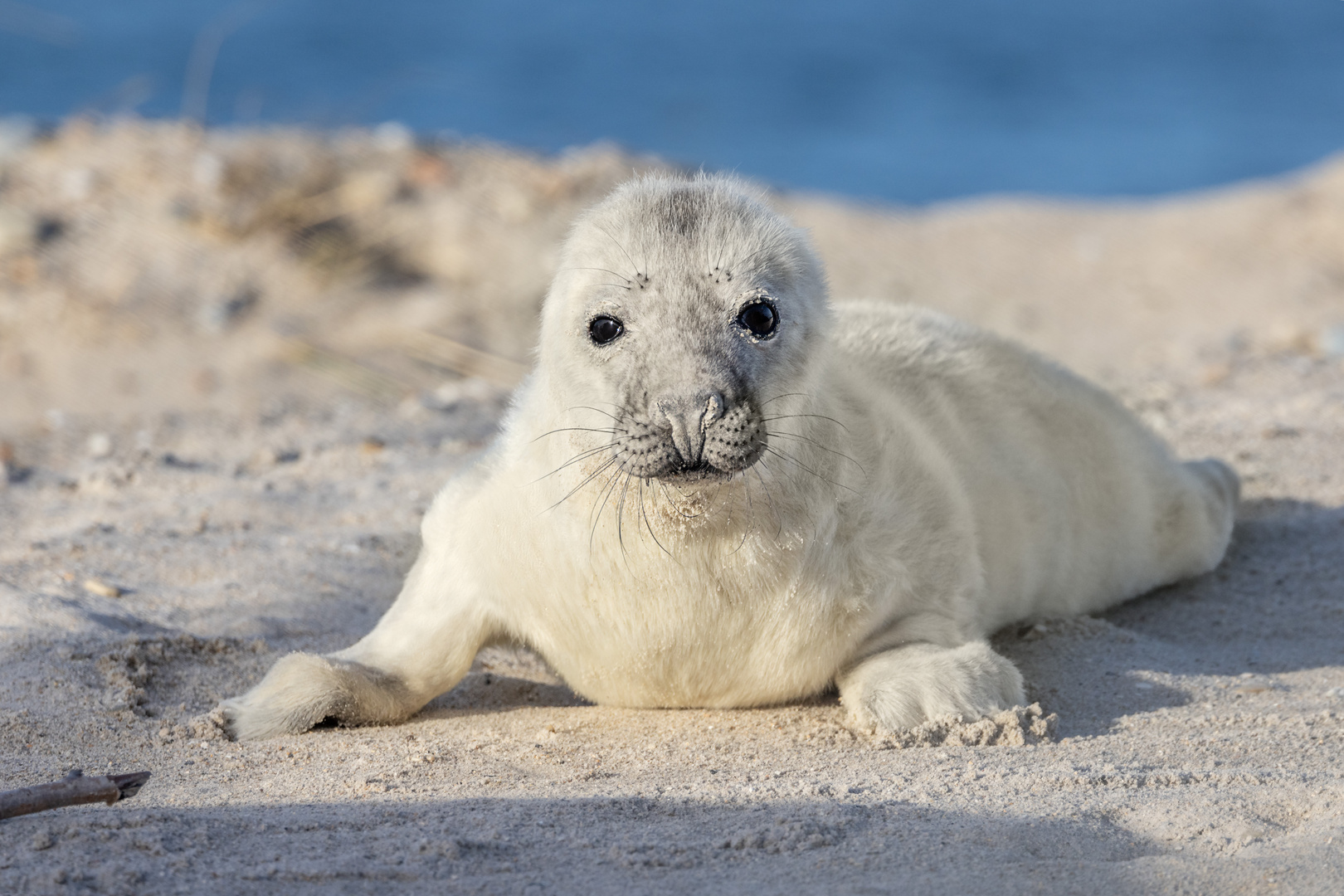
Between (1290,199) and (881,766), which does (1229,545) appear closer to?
(881,766)

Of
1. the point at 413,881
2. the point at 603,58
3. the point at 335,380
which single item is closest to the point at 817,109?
the point at 603,58

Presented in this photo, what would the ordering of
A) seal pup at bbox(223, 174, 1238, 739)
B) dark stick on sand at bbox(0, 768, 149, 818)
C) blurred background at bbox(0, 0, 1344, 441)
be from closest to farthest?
dark stick on sand at bbox(0, 768, 149, 818)
seal pup at bbox(223, 174, 1238, 739)
blurred background at bbox(0, 0, 1344, 441)

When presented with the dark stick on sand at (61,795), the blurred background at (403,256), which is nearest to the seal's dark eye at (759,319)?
the blurred background at (403,256)

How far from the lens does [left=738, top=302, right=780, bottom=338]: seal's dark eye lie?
9.34 ft

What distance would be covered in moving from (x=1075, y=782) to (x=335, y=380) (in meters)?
4.54

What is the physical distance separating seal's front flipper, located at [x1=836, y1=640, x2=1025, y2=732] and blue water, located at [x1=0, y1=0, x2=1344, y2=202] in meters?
8.05

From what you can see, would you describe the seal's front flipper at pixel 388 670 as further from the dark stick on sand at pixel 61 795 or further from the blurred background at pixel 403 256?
the blurred background at pixel 403 256

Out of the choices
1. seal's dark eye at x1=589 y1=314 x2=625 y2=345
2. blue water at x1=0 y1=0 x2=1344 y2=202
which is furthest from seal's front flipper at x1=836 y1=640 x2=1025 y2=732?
blue water at x1=0 y1=0 x2=1344 y2=202

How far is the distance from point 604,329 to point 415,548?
1.64 meters

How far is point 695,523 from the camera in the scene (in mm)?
2883

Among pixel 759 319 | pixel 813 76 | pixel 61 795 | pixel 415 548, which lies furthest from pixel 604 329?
pixel 813 76

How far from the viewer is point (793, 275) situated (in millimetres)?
2984

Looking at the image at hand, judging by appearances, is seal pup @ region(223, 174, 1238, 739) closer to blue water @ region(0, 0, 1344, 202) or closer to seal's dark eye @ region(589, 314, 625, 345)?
seal's dark eye @ region(589, 314, 625, 345)

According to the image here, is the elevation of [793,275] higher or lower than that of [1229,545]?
higher
